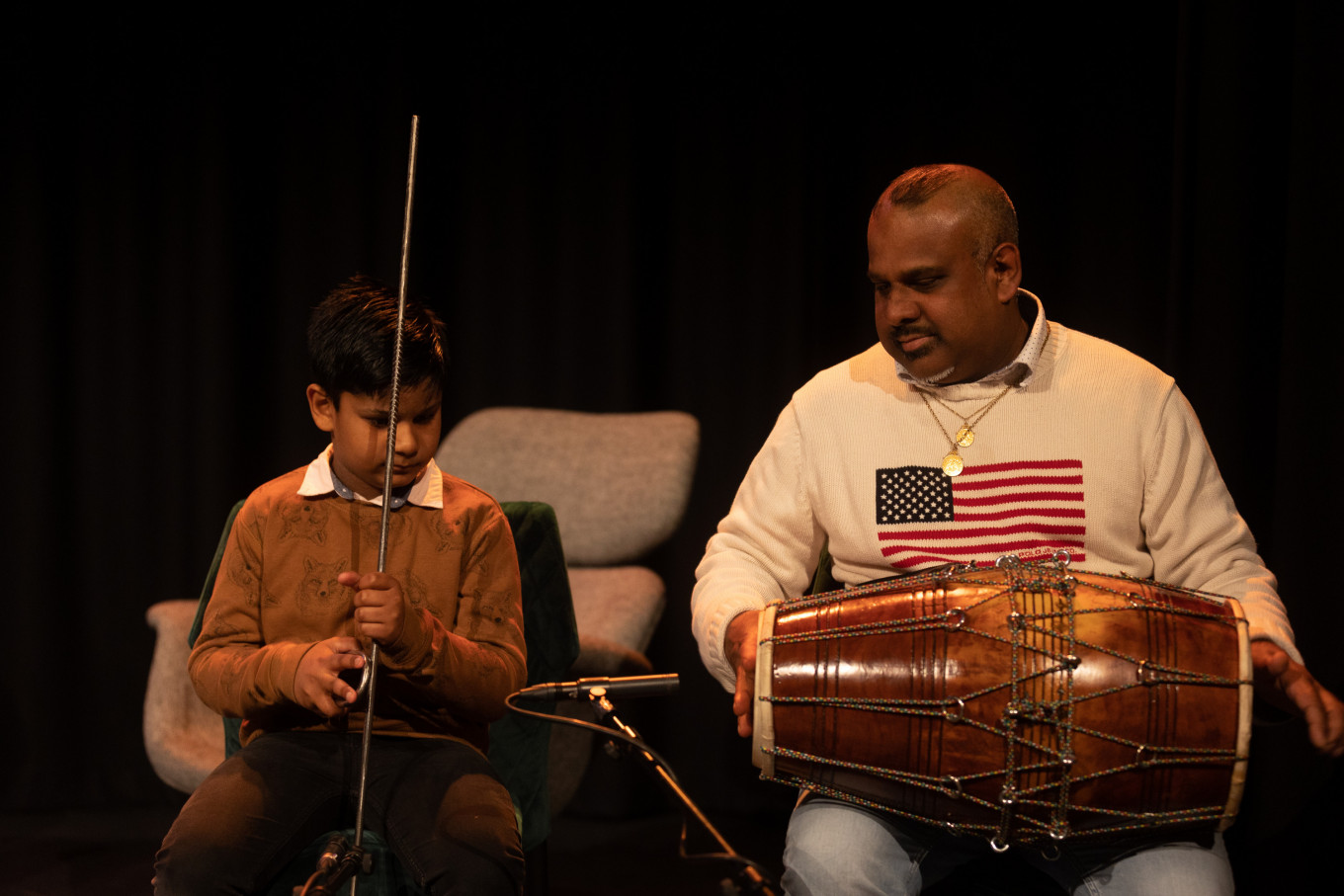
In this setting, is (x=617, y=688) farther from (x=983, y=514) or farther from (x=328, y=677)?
(x=983, y=514)

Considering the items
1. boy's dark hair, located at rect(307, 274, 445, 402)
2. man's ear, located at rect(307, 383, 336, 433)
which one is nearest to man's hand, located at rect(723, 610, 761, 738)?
boy's dark hair, located at rect(307, 274, 445, 402)

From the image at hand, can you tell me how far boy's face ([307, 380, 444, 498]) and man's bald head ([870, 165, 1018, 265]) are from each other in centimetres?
82

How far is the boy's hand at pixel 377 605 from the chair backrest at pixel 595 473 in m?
1.36

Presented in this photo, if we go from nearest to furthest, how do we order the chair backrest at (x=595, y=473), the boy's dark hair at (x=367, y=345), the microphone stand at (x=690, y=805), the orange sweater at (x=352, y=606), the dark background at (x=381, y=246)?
the microphone stand at (x=690, y=805)
the orange sweater at (x=352, y=606)
the boy's dark hair at (x=367, y=345)
the chair backrest at (x=595, y=473)
the dark background at (x=381, y=246)

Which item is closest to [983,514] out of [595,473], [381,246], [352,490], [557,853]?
[352,490]

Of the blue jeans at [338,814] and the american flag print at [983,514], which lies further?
the american flag print at [983,514]

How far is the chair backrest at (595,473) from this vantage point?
2859 millimetres

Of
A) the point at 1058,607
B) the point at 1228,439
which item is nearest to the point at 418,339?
the point at 1058,607

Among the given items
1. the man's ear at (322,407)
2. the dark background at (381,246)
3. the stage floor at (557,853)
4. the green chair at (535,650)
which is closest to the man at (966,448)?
the green chair at (535,650)

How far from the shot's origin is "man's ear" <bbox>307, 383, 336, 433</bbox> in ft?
6.28

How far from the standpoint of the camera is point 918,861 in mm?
1594

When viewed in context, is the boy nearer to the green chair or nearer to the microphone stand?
the green chair

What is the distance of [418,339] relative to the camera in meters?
1.86

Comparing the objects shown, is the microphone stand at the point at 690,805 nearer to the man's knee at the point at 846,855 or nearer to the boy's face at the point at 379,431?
the man's knee at the point at 846,855
